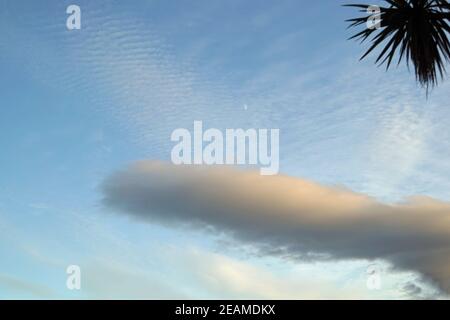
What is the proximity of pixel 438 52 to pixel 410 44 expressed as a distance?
610mm

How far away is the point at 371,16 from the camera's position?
17.5m
